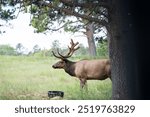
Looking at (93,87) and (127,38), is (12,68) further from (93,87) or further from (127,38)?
(127,38)

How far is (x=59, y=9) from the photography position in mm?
3426

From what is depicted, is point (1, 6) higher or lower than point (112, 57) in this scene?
higher

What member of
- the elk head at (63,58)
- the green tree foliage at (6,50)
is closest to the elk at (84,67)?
the elk head at (63,58)

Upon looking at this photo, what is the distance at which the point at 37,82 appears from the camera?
11.5ft

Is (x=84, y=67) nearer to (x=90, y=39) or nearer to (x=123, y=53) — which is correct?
(x=90, y=39)

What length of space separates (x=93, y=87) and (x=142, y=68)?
0.37 metres

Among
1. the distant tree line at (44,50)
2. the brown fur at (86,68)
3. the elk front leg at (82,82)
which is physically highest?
the distant tree line at (44,50)

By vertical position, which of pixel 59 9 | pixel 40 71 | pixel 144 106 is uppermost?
pixel 59 9

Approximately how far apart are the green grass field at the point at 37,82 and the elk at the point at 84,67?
33mm

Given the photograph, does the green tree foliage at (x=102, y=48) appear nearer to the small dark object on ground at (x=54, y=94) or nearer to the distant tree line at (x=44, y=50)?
the distant tree line at (x=44, y=50)

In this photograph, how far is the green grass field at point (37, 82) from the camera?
348cm

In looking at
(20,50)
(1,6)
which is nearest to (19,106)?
(20,50)

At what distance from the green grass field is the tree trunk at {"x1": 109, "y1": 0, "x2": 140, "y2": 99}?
0.30 ft

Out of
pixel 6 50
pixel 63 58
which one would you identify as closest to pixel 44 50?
pixel 63 58
